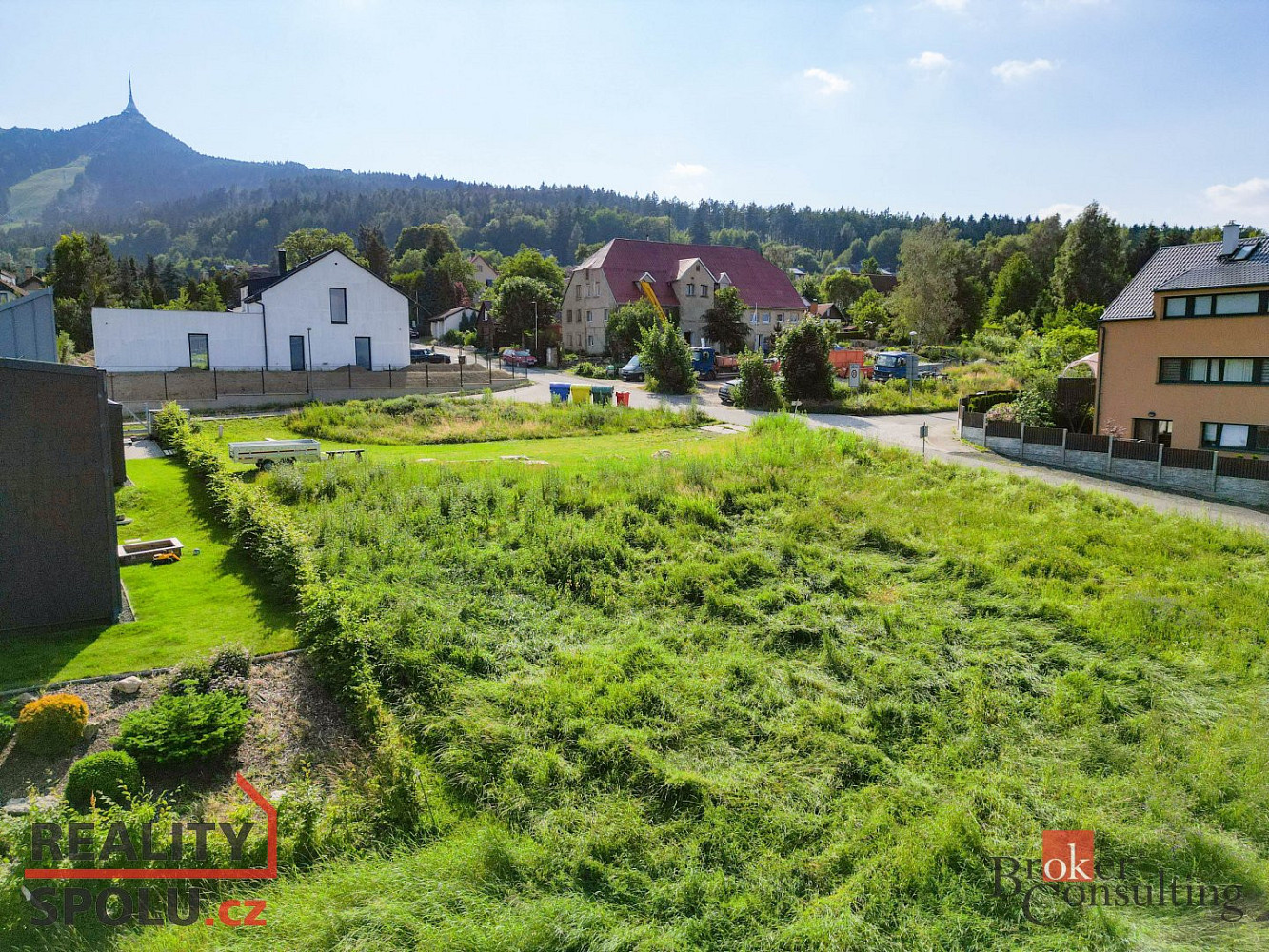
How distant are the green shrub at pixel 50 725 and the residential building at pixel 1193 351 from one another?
1240 inches

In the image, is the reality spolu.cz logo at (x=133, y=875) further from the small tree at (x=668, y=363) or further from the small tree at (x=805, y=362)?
the small tree at (x=668, y=363)

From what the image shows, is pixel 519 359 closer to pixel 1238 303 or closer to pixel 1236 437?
pixel 1238 303

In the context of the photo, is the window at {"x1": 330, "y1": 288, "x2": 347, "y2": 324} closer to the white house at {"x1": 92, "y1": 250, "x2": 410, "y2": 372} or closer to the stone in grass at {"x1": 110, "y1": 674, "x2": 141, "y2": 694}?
the white house at {"x1": 92, "y1": 250, "x2": 410, "y2": 372}

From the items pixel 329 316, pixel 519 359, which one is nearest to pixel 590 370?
pixel 519 359

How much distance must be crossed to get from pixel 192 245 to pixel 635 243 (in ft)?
526

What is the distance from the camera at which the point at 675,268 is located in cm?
6412

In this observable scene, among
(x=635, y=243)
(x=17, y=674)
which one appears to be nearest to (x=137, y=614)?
(x=17, y=674)

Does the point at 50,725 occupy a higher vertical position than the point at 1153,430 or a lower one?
lower

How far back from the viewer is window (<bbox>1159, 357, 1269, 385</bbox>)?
25844 mm

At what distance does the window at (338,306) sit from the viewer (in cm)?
4669

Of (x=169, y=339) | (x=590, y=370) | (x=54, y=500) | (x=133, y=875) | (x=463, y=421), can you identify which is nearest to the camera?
(x=133, y=875)

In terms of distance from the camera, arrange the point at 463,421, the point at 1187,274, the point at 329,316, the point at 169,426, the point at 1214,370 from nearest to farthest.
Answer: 1. the point at 169,426
2. the point at 1214,370
3. the point at 1187,274
4. the point at 463,421
5. the point at 329,316

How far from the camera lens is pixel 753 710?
34.9 ft

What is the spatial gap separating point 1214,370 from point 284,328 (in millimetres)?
44342
